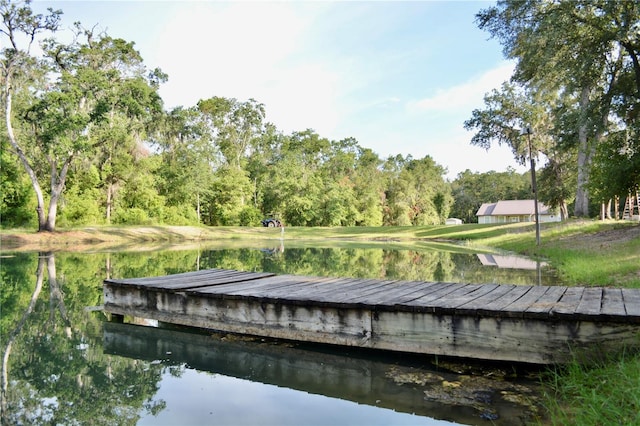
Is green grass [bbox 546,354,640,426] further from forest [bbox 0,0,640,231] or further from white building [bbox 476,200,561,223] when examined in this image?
white building [bbox 476,200,561,223]

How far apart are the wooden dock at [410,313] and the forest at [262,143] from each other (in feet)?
38.5

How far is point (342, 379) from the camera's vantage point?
429 cm

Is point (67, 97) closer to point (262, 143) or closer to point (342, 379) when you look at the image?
point (342, 379)

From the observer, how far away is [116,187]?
125 feet

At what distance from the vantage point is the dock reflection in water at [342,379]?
3459 millimetres

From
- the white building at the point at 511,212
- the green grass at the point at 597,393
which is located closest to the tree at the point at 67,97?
the green grass at the point at 597,393

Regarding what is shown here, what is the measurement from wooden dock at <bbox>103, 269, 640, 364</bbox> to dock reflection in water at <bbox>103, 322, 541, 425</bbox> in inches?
7.3

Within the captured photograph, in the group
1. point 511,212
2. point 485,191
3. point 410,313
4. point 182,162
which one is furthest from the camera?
point 485,191

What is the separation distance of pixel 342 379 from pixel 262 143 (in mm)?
53774

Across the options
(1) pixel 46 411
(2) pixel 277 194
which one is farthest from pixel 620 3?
(2) pixel 277 194

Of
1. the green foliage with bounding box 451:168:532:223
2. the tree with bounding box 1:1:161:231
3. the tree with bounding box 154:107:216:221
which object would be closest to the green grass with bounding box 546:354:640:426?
the tree with bounding box 1:1:161:231

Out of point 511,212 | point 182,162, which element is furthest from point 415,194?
point 182,162

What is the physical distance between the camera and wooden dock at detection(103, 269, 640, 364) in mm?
3988

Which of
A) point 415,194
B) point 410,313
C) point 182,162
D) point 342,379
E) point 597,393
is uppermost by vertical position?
point 182,162
